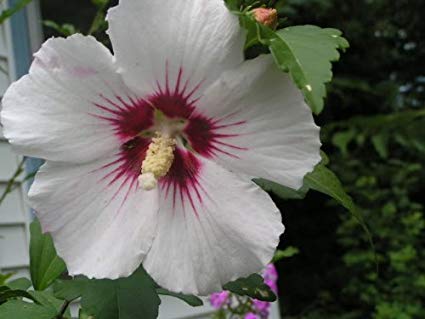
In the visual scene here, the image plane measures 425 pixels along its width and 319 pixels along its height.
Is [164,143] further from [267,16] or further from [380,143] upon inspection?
[380,143]

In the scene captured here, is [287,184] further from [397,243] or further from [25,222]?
[397,243]

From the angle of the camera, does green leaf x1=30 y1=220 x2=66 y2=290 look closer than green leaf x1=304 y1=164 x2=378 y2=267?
No

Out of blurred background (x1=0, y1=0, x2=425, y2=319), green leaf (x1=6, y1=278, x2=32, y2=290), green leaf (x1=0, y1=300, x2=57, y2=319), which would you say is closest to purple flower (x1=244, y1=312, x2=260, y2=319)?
green leaf (x1=6, y1=278, x2=32, y2=290)

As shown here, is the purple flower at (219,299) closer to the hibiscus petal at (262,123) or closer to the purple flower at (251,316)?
the purple flower at (251,316)

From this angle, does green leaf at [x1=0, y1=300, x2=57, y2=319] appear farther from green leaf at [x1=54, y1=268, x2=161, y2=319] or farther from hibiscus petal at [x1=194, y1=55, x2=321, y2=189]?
hibiscus petal at [x1=194, y1=55, x2=321, y2=189]

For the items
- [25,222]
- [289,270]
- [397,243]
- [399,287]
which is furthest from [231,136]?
[289,270]

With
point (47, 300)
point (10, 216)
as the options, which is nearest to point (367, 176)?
point (10, 216)

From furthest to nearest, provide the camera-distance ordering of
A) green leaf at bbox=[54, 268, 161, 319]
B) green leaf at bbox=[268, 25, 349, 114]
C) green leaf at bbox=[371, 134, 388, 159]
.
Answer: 1. green leaf at bbox=[371, 134, 388, 159]
2. green leaf at bbox=[54, 268, 161, 319]
3. green leaf at bbox=[268, 25, 349, 114]
